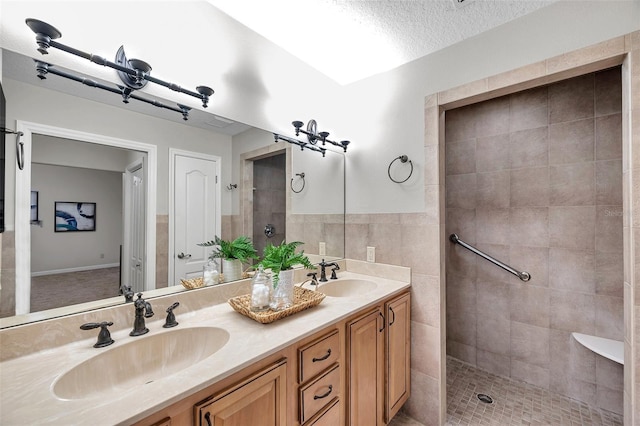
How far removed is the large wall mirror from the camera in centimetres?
97

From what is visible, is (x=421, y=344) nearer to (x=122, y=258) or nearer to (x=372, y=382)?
(x=372, y=382)

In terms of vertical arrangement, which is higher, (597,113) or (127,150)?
(597,113)

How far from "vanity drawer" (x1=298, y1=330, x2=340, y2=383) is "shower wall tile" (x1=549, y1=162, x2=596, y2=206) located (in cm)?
205

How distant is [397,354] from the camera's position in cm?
170

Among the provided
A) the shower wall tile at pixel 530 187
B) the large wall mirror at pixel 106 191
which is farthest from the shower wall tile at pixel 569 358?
the large wall mirror at pixel 106 191

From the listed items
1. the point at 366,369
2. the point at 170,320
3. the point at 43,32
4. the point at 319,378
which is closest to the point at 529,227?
the point at 366,369

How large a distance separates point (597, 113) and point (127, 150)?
299 cm

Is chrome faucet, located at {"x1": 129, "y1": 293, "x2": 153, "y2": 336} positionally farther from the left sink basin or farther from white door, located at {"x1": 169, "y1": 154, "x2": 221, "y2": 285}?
white door, located at {"x1": 169, "y1": 154, "x2": 221, "y2": 285}

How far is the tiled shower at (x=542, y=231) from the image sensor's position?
1.88m

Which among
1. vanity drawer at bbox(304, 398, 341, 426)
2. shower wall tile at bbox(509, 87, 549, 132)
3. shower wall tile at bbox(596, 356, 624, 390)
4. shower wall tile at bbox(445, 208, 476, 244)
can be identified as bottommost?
shower wall tile at bbox(596, 356, 624, 390)

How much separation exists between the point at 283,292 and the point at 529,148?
2291 millimetres

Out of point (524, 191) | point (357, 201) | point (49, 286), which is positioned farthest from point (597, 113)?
point (49, 286)

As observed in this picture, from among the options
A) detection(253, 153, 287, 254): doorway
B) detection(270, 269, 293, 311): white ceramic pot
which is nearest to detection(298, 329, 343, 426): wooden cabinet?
detection(270, 269, 293, 311): white ceramic pot

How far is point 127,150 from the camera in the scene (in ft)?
3.98
